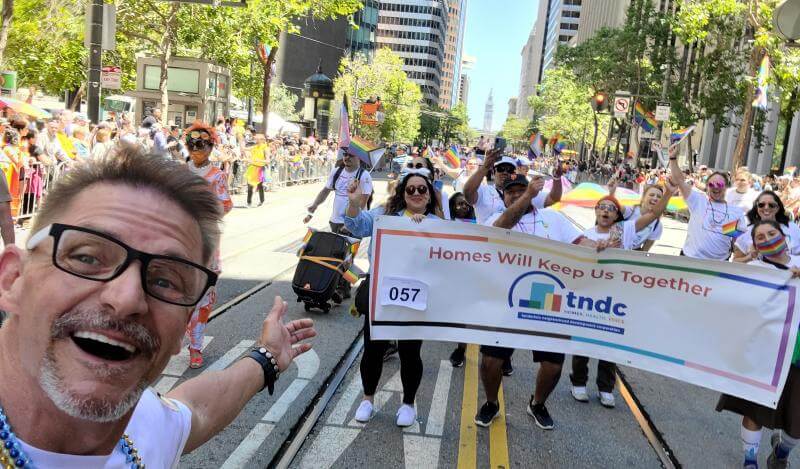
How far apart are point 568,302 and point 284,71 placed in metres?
81.7

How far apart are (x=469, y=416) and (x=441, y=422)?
0.28 m

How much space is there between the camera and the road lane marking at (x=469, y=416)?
4719 millimetres

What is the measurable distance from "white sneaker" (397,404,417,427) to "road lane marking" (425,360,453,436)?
0.14 metres

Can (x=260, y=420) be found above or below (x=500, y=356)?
below

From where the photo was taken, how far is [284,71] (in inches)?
3265

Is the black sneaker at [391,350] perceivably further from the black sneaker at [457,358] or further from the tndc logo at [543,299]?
the tndc logo at [543,299]

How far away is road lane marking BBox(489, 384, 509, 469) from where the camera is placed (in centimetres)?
470

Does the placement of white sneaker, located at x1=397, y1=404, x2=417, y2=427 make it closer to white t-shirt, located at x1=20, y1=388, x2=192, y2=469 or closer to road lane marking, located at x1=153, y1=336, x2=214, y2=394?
road lane marking, located at x1=153, y1=336, x2=214, y2=394

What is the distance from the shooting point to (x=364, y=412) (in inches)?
205

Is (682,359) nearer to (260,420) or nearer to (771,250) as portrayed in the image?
(771,250)

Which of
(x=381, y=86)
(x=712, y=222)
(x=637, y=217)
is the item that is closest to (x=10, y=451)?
(x=637, y=217)

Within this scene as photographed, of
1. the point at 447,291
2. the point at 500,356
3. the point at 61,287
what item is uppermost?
the point at 61,287

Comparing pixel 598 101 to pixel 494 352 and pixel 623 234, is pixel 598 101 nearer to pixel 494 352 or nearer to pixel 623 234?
pixel 623 234

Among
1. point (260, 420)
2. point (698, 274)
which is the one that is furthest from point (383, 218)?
point (698, 274)
